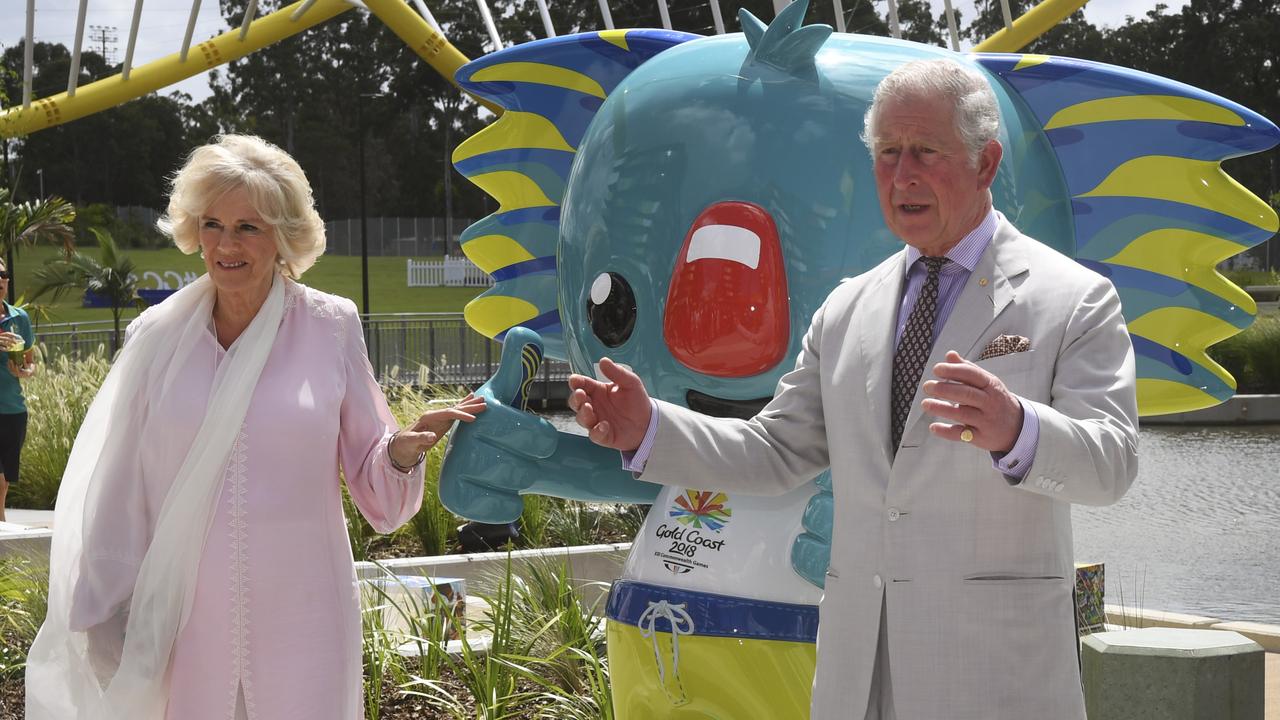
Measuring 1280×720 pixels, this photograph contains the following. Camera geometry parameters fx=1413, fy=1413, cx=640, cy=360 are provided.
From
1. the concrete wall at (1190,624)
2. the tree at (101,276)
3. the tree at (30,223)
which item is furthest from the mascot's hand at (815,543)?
the tree at (101,276)

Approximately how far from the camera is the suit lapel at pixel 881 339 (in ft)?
7.56

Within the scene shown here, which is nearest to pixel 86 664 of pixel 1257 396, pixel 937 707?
pixel 937 707

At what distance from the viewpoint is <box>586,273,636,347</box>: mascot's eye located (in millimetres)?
3625

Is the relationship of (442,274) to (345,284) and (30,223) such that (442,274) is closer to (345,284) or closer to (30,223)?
(345,284)

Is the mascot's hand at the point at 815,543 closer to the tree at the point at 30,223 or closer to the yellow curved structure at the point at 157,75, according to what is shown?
the tree at the point at 30,223

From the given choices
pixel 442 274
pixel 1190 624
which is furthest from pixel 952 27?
pixel 442 274

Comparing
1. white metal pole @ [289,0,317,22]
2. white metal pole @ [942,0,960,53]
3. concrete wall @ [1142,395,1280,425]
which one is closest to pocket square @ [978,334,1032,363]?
white metal pole @ [942,0,960,53]

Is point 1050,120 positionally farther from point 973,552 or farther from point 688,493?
point 973,552

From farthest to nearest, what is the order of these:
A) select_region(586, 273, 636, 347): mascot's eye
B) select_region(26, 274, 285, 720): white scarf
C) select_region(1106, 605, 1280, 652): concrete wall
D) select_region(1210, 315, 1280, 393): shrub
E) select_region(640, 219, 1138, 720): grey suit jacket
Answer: select_region(1210, 315, 1280, 393): shrub → select_region(1106, 605, 1280, 652): concrete wall → select_region(586, 273, 636, 347): mascot's eye → select_region(26, 274, 285, 720): white scarf → select_region(640, 219, 1138, 720): grey suit jacket

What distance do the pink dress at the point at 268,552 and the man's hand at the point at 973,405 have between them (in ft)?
4.93

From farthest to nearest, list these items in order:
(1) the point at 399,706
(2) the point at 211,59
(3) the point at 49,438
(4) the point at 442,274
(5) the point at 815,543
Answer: (4) the point at 442,274 < (2) the point at 211,59 < (3) the point at 49,438 < (1) the point at 399,706 < (5) the point at 815,543

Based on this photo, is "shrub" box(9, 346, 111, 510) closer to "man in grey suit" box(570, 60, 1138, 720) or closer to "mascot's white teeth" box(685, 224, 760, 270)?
"mascot's white teeth" box(685, 224, 760, 270)

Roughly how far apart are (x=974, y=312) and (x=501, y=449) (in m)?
1.47

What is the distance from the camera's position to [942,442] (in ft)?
7.26
